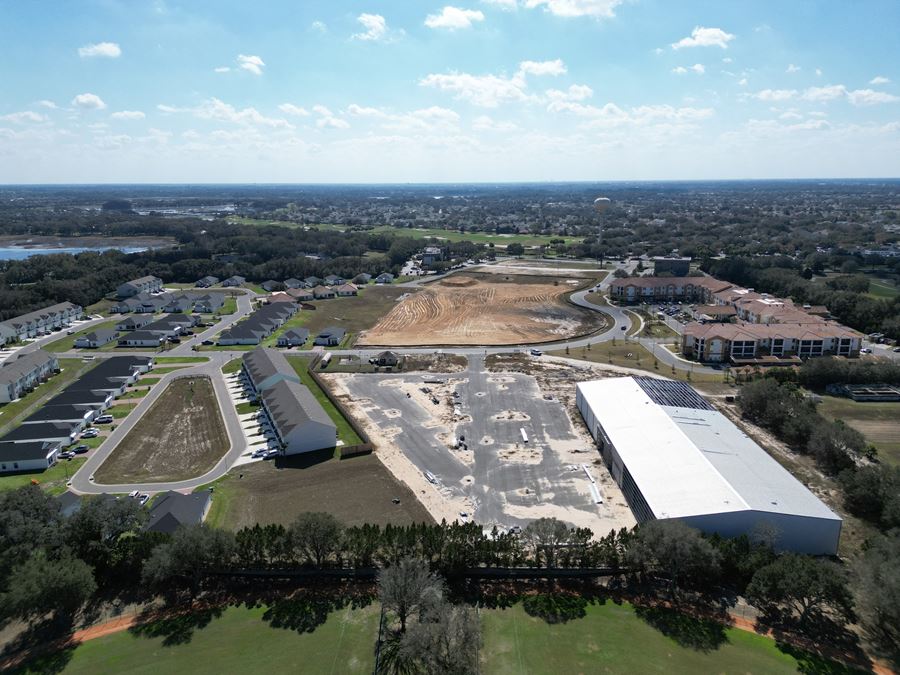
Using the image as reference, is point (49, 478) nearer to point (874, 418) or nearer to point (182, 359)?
point (182, 359)

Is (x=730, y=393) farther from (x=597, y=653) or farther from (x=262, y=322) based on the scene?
(x=262, y=322)

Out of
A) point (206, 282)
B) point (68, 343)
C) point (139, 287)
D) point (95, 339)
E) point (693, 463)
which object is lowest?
point (68, 343)

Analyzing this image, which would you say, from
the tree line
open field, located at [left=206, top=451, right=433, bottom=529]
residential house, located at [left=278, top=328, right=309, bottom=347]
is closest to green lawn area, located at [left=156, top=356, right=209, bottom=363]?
residential house, located at [left=278, top=328, right=309, bottom=347]

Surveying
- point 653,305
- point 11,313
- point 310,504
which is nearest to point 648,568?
point 310,504

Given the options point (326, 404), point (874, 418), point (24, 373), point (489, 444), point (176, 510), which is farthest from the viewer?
point (24, 373)

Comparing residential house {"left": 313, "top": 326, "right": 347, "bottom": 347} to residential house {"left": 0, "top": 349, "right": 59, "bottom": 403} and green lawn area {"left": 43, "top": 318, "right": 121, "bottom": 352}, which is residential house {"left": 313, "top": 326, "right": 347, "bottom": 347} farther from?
residential house {"left": 0, "top": 349, "right": 59, "bottom": 403}

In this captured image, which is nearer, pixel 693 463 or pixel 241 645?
pixel 241 645

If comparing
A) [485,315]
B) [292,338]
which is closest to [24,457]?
[292,338]

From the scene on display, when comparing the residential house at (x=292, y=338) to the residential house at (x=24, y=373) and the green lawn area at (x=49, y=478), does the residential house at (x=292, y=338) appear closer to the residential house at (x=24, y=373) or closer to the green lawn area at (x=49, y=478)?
the residential house at (x=24, y=373)
